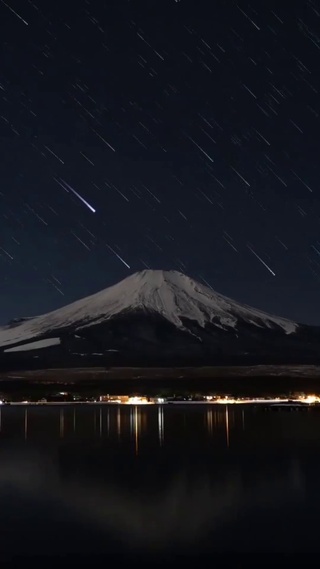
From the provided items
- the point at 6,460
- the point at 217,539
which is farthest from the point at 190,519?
the point at 6,460

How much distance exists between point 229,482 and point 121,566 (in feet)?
45.3

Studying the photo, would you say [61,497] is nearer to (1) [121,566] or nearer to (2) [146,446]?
(1) [121,566]

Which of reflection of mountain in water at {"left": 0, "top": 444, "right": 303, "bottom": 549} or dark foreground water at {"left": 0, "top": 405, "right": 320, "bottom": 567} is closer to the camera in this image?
dark foreground water at {"left": 0, "top": 405, "right": 320, "bottom": 567}

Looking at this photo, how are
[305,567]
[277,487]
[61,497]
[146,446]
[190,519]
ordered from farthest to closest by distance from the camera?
[146,446]
[277,487]
[61,497]
[190,519]
[305,567]

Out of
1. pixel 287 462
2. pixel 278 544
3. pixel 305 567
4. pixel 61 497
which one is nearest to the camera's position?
pixel 305 567

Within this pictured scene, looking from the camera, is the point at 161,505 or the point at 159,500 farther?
the point at 159,500

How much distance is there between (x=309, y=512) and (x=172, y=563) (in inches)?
298

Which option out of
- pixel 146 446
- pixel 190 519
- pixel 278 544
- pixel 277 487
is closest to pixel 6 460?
pixel 146 446

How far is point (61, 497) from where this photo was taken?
2666cm

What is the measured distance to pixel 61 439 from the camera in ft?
190

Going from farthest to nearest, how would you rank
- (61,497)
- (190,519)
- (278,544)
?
(61,497) < (190,519) < (278,544)

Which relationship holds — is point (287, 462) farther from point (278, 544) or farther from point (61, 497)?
point (278, 544)

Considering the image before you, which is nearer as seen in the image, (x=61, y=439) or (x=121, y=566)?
(x=121, y=566)

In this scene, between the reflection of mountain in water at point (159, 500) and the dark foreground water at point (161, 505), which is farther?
the reflection of mountain in water at point (159, 500)
